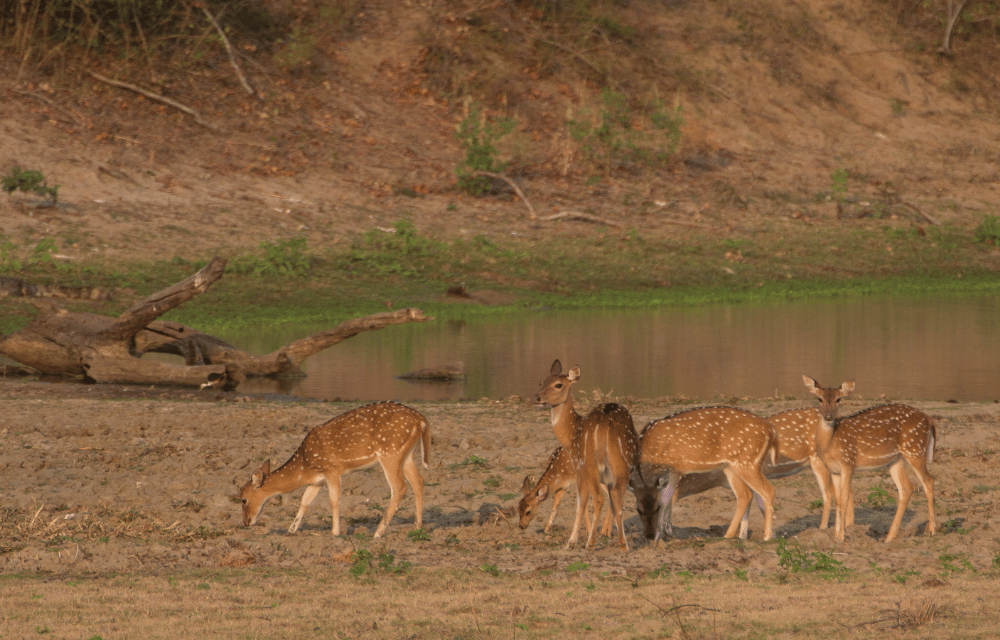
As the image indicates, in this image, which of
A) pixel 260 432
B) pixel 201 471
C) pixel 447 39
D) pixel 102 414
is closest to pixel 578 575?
pixel 201 471

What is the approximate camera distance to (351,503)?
1084 cm

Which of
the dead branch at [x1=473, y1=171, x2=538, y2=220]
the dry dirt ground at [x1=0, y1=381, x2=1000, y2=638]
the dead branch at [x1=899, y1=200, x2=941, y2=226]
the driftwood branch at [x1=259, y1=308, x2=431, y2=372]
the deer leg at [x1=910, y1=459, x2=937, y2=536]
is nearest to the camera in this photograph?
the dry dirt ground at [x1=0, y1=381, x2=1000, y2=638]

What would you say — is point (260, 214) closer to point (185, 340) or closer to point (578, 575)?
point (185, 340)

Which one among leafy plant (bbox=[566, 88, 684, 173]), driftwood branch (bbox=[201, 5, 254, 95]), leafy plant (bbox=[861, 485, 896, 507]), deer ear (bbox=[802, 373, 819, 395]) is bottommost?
leafy plant (bbox=[861, 485, 896, 507])

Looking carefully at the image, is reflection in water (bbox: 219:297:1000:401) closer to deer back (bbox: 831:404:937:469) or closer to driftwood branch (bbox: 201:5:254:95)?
deer back (bbox: 831:404:937:469)

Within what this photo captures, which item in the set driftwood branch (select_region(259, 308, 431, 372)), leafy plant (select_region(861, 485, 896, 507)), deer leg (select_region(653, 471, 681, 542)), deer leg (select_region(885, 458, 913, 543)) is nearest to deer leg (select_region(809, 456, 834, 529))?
deer leg (select_region(885, 458, 913, 543))

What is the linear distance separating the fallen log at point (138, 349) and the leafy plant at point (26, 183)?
7467 millimetres

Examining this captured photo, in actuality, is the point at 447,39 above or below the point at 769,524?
above

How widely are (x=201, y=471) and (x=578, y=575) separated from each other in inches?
175

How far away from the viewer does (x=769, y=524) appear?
9414 millimetres

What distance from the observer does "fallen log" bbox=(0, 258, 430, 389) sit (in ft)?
55.3

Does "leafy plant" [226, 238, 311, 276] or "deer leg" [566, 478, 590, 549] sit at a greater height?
"leafy plant" [226, 238, 311, 276]

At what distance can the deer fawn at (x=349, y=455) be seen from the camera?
32.1 feet

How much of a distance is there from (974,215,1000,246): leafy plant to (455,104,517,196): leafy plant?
11.4m
